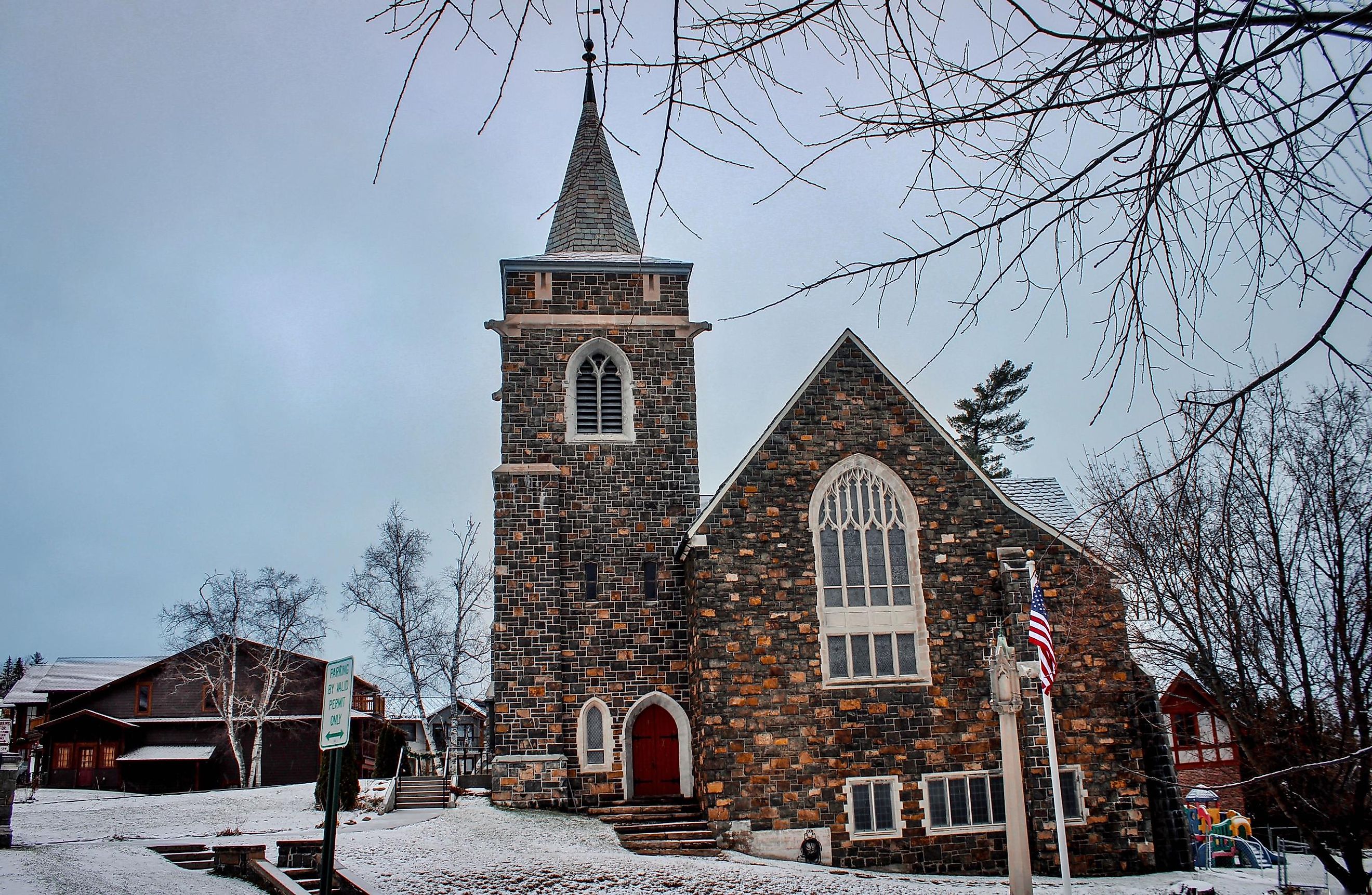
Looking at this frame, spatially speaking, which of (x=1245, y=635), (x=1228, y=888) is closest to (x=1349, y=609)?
(x=1245, y=635)

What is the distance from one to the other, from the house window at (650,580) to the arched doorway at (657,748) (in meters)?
1.90

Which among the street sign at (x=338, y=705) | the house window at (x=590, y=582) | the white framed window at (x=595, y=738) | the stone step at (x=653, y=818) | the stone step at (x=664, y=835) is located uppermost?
the house window at (x=590, y=582)

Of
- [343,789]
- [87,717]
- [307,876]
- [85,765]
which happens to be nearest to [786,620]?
[307,876]

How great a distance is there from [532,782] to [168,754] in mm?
28193

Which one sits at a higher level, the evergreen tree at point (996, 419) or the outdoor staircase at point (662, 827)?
the evergreen tree at point (996, 419)

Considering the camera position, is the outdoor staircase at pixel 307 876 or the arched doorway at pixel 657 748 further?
the arched doorway at pixel 657 748

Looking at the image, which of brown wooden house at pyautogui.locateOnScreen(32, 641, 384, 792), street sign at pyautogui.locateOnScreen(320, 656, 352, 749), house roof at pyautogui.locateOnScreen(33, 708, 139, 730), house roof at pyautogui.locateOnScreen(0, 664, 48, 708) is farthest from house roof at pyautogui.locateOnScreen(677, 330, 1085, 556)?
house roof at pyautogui.locateOnScreen(0, 664, 48, 708)

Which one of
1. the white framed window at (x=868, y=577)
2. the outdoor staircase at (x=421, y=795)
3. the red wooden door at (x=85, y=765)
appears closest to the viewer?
the white framed window at (x=868, y=577)

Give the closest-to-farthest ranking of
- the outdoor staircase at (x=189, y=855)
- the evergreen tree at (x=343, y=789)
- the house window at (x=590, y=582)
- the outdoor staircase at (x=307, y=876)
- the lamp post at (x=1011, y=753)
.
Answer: the outdoor staircase at (x=307, y=876), the outdoor staircase at (x=189, y=855), the lamp post at (x=1011, y=753), the house window at (x=590, y=582), the evergreen tree at (x=343, y=789)

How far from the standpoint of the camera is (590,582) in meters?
21.6

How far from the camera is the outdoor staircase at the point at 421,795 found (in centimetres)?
2259

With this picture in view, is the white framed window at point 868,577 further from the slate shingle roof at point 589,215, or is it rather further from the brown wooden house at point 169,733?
the brown wooden house at point 169,733

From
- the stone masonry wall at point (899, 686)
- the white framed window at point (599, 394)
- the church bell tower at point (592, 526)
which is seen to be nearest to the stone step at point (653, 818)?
the stone masonry wall at point (899, 686)

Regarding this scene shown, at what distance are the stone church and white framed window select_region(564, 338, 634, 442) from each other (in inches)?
2.1
